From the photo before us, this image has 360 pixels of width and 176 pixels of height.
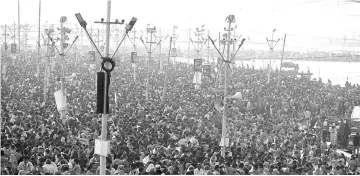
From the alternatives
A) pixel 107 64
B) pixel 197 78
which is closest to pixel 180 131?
pixel 107 64

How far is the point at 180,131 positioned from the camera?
1888 centimetres

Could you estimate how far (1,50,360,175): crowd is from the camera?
43.7 ft

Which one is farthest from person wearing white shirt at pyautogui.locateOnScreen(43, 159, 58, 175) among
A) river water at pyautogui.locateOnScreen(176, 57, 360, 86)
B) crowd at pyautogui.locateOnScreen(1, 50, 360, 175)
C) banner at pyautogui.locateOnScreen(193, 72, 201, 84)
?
river water at pyautogui.locateOnScreen(176, 57, 360, 86)

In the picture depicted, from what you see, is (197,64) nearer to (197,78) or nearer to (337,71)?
(197,78)

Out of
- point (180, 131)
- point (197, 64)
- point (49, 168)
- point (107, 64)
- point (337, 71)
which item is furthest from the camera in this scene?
point (337, 71)

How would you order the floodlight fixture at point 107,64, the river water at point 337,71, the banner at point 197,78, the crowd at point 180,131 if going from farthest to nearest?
the river water at point 337,71, the banner at point 197,78, the crowd at point 180,131, the floodlight fixture at point 107,64

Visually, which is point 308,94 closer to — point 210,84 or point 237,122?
point 210,84

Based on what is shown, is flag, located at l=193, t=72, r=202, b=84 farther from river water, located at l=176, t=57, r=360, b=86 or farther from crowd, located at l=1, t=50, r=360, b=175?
river water, located at l=176, t=57, r=360, b=86

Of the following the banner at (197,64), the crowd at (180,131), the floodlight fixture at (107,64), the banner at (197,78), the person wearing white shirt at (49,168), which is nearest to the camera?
the floodlight fixture at (107,64)

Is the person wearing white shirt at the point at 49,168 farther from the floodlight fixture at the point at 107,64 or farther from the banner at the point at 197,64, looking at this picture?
the banner at the point at 197,64

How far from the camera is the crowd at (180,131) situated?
1333 centimetres

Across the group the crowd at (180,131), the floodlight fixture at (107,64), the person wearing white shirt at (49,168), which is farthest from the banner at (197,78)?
the floodlight fixture at (107,64)

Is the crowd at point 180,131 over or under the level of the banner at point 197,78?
under

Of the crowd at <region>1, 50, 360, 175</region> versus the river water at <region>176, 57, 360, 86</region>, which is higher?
the river water at <region>176, 57, 360, 86</region>
